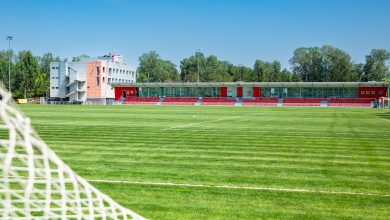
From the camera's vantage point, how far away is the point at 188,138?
18031 millimetres

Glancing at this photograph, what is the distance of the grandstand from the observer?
7750cm

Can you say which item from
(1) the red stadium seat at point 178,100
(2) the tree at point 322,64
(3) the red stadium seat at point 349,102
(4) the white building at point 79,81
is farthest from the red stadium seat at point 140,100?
(2) the tree at point 322,64

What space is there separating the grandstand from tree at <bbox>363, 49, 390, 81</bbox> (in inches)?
1649

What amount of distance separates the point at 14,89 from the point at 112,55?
22.0 metres

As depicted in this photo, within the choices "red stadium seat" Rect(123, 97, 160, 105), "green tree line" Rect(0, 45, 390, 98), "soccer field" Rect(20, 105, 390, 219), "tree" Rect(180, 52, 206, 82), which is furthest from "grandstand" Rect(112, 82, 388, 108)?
"soccer field" Rect(20, 105, 390, 219)

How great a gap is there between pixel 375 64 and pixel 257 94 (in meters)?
48.8

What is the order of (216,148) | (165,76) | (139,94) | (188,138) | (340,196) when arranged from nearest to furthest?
(340,196), (216,148), (188,138), (139,94), (165,76)

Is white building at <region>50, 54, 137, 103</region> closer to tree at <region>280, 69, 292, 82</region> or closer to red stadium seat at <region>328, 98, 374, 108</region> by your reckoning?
red stadium seat at <region>328, 98, 374, 108</region>

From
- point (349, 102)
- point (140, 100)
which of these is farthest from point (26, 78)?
point (349, 102)

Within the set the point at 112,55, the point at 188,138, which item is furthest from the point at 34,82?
the point at 188,138

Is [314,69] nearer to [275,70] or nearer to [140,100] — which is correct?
[275,70]

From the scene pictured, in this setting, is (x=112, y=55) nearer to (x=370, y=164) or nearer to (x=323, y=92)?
(x=323, y=92)

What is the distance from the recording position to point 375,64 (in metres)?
118

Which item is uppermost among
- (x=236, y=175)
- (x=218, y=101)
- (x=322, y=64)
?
(x=322, y=64)
